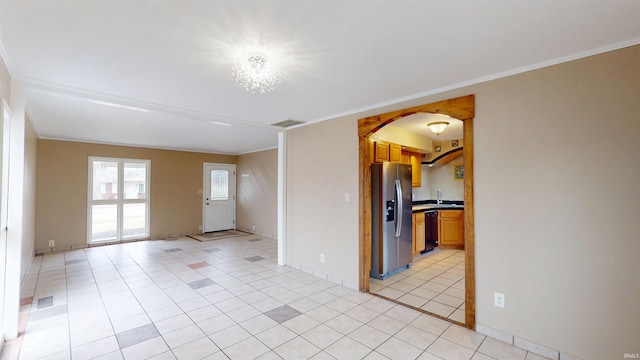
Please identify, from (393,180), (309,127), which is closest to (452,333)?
(393,180)

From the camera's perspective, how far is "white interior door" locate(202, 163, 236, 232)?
7.95 m

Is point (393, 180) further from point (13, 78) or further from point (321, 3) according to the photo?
point (13, 78)

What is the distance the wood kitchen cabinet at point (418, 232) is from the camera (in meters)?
5.13

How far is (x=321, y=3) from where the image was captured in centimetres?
153

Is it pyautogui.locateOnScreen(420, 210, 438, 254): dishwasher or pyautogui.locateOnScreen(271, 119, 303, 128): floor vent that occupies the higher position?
pyautogui.locateOnScreen(271, 119, 303, 128): floor vent

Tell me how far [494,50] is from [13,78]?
4161 mm

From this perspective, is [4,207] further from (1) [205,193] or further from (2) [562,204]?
(1) [205,193]

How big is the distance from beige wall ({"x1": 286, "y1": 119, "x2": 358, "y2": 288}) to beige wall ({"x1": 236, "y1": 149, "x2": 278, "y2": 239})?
2.57 meters

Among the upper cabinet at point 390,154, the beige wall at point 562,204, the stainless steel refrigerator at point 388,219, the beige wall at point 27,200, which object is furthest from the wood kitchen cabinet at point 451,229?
the beige wall at point 27,200

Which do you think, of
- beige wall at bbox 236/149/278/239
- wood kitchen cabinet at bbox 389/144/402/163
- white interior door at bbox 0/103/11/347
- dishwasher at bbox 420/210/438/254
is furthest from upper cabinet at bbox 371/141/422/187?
white interior door at bbox 0/103/11/347

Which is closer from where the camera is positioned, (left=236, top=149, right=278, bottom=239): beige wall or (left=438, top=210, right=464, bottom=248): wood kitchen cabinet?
(left=438, top=210, right=464, bottom=248): wood kitchen cabinet

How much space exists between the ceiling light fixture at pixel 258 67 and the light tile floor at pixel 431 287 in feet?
9.54

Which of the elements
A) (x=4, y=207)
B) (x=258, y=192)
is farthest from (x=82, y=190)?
(x=4, y=207)

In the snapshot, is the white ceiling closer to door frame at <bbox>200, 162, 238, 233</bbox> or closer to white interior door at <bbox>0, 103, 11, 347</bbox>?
white interior door at <bbox>0, 103, 11, 347</bbox>
